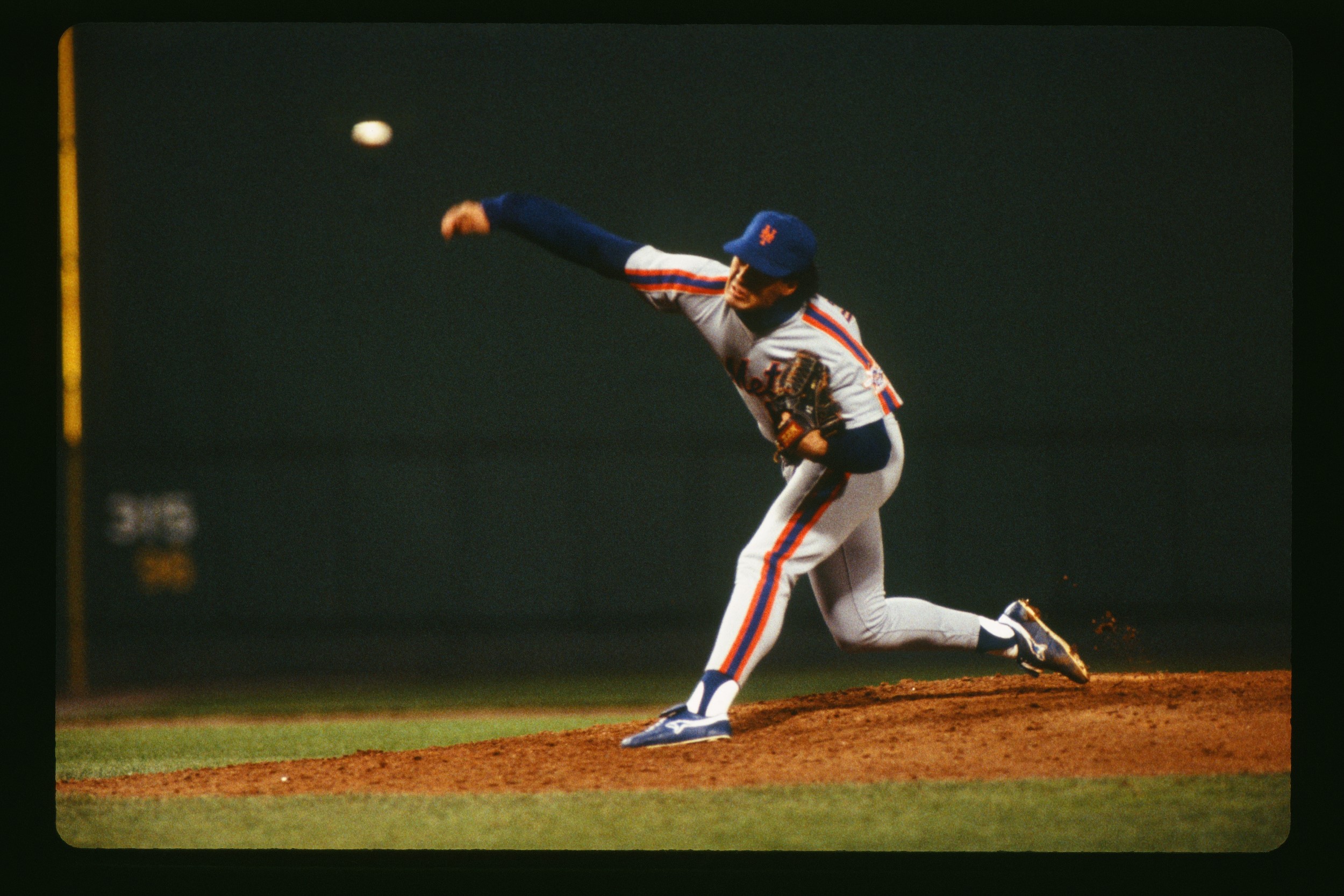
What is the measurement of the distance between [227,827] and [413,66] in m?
2.63

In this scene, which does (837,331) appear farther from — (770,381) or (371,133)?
(371,133)

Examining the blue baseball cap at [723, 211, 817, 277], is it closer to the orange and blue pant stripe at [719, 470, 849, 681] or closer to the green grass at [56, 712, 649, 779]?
the orange and blue pant stripe at [719, 470, 849, 681]

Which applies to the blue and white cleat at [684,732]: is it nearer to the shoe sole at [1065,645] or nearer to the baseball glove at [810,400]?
the baseball glove at [810,400]

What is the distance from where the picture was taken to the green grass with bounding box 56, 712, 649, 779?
4.08 metres

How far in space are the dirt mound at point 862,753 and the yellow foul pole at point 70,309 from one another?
3.47 ft

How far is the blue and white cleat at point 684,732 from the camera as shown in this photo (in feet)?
12.3

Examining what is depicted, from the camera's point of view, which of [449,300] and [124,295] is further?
[449,300]

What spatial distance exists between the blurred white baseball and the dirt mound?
9.01 ft

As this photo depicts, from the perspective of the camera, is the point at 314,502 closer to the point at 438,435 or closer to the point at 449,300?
the point at 438,435

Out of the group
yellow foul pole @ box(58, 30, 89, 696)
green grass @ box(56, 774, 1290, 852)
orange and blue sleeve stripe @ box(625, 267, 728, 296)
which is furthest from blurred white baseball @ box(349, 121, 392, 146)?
green grass @ box(56, 774, 1290, 852)

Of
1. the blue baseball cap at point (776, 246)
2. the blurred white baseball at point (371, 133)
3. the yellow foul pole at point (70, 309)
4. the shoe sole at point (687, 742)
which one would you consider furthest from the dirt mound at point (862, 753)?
the blurred white baseball at point (371, 133)

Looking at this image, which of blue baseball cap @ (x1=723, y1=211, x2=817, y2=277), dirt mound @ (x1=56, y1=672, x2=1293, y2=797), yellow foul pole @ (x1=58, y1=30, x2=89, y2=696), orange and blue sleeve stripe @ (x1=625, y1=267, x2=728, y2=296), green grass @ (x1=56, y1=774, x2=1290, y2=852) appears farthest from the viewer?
yellow foul pole @ (x1=58, y1=30, x2=89, y2=696)

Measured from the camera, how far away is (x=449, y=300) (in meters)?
6.98

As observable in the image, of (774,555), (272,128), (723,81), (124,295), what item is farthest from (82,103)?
(774,555)
